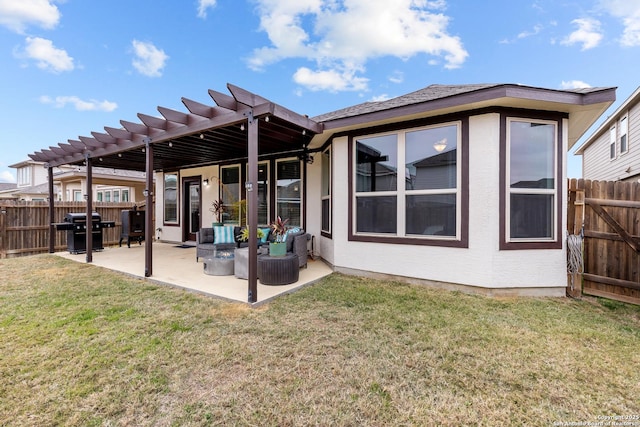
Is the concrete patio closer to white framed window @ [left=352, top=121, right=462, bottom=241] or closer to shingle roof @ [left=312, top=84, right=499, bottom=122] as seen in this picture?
white framed window @ [left=352, top=121, right=462, bottom=241]

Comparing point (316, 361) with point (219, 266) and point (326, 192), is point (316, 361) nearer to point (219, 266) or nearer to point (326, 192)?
point (219, 266)

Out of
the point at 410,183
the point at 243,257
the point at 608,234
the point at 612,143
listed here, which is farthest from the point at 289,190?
the point at 612,143

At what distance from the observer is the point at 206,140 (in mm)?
5590

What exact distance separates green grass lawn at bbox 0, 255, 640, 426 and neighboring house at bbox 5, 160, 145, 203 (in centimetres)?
1014

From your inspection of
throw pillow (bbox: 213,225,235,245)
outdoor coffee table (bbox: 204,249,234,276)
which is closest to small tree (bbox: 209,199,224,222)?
Answer: throw pillow (bbox: 213,225,235,245)

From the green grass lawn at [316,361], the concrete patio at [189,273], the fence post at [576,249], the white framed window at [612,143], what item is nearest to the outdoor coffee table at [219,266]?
the concrete patio at [189,273]

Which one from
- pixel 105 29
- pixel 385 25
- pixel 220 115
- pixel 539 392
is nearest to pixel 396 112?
pixel 220 115

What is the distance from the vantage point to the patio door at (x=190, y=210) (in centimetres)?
947

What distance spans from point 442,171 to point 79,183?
18.0 meters

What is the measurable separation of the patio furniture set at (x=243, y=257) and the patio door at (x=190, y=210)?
11.8 ft

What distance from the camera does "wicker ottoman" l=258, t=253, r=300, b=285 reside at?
14.4 ft

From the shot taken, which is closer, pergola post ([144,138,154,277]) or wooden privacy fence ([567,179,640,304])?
wooden privacy fence ([567,179,640,304])

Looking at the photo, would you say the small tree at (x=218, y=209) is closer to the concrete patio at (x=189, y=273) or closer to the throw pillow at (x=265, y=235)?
the concrete patio at (x=189, y=273)

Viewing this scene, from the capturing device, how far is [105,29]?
8656 millimetres
